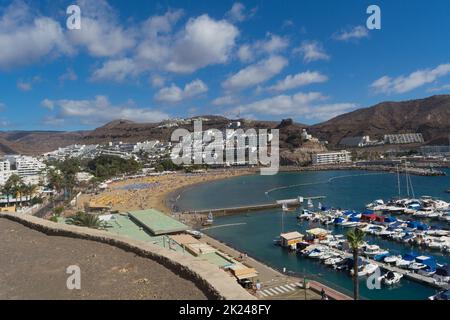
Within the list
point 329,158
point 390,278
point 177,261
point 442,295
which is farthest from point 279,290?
point 329,158

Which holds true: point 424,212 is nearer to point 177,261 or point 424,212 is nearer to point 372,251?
point 372,251

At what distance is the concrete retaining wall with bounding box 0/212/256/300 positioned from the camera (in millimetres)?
5044

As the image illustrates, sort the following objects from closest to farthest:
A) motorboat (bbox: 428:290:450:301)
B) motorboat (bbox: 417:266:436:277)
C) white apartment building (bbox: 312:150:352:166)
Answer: motorboat (bbox: 428:290:450:301) → motorboat (bbox: 417:266:436:277) → white apartment building (bbox: 312:150:352:166)

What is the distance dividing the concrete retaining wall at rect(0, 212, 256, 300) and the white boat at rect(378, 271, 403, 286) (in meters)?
14.7

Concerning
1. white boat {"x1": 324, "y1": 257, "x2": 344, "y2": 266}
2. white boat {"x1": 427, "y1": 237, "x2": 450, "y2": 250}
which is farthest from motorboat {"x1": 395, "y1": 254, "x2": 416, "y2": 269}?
white boat {"x1": 427, "y1": 237, "x2": 450, "y2": 250}

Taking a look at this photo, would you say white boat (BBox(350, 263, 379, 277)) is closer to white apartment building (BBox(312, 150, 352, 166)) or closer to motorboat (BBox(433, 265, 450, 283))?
motorboat (BBox(433, 265, 450, 283))

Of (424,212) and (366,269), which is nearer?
(366,269)

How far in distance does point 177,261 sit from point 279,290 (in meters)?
11.3

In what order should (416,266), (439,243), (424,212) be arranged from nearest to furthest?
1. (416,266)
2. (439,243)
3. (424,212)

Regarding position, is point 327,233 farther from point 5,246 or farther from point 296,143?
point 296,143

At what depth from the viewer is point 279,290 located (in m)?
16.6

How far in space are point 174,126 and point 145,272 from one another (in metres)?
176

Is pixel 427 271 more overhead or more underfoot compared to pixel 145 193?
more underfoot


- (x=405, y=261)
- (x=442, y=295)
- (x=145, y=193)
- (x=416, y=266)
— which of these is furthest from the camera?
(x=145, y=193)
